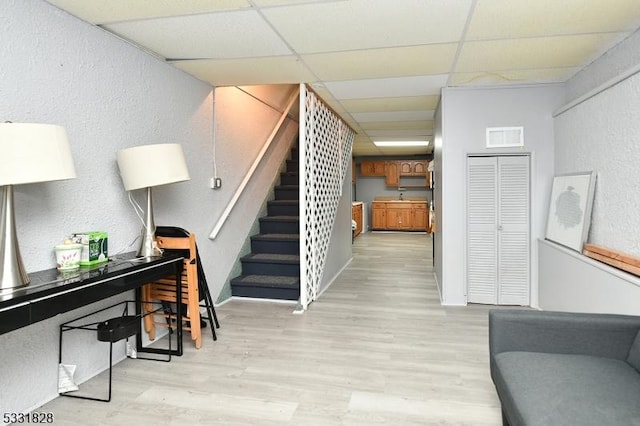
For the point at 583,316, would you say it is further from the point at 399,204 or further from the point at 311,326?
the point at 399,204

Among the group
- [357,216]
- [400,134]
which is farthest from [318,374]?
[357,216]

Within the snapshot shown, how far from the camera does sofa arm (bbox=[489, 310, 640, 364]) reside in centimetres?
188

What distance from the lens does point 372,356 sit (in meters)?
2.89

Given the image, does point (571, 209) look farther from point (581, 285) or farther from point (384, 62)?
point (384, 62)

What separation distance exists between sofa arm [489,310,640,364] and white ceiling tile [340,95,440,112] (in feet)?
10.1

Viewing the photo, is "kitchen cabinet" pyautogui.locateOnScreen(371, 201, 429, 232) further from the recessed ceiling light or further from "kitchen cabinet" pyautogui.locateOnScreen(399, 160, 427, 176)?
the recessed ceiling light

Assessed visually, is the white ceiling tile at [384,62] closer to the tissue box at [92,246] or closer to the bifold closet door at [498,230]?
the bifold closet door at [498,230]

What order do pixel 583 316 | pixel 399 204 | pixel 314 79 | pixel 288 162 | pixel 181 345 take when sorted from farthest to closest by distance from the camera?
pixel 399 204, pixel 288 162, pixel 314 79, pixel 181 345, pixel 583 316

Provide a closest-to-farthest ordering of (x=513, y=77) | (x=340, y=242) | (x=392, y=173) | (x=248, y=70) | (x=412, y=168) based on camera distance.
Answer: (x=248, y=70), (x=513, y=77), (x=340, y=242), (x=412, y=168), (x=392, y=173)

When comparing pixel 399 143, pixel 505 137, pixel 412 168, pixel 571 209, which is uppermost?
pixel 399 143

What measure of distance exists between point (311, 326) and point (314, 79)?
2348mm

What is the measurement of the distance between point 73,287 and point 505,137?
3.93 metres

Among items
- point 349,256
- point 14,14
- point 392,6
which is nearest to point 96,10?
point 14,14

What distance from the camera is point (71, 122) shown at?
7.74 ft
